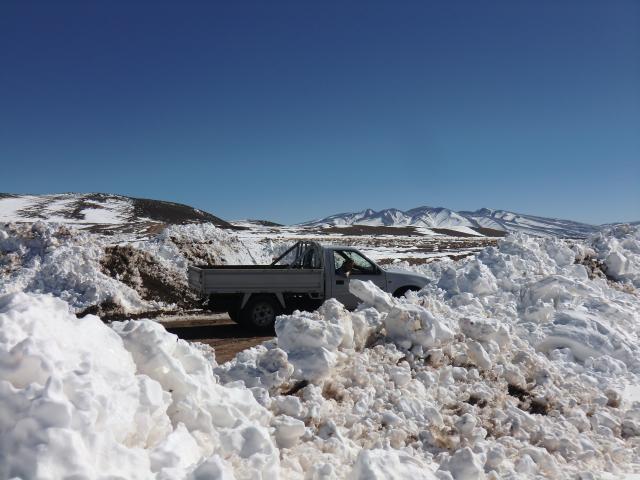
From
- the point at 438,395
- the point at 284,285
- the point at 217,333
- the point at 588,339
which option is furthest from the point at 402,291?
the point at 438,395

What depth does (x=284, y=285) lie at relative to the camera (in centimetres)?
1112

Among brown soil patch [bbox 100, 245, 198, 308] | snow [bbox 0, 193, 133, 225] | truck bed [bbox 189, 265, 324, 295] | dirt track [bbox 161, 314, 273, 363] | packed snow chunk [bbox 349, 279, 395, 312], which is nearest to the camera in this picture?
packed snow chunk [bbox 349, 279, 395, 312]

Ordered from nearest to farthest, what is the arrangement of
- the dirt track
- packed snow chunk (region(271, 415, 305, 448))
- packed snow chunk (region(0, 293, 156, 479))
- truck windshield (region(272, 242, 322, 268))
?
packed snow chunk (region(0, 293, 156, 479)) < packed snow chunk (region(271, 415, 305, 448)) < the dirt track < truck windshield (region(272, 242, 322, 268))

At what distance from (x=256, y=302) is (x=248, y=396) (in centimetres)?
642

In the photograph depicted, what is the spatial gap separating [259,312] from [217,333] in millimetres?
1294

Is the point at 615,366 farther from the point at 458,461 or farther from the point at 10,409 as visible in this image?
the point at 10,409

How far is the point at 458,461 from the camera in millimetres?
4430

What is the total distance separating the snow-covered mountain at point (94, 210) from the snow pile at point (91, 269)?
258 feet

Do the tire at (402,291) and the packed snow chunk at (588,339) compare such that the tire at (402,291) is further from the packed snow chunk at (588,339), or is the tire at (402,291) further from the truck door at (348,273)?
the packed snow chunk at (588,339)

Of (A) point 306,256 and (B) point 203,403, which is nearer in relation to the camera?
(B) point 203,403

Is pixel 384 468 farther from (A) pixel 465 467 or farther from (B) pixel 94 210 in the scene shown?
(B) pixel 94 210

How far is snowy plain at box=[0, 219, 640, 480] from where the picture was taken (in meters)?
3.10

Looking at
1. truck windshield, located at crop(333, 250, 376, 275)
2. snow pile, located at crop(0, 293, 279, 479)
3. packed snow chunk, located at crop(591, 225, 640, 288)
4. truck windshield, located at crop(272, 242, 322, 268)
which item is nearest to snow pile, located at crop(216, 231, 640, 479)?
snow pile, located at crop(0, 293, 279, 479)

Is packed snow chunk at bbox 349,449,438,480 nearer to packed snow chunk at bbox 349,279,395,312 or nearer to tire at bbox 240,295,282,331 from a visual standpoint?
packed snow chunk at bbox 349,279,395,312
